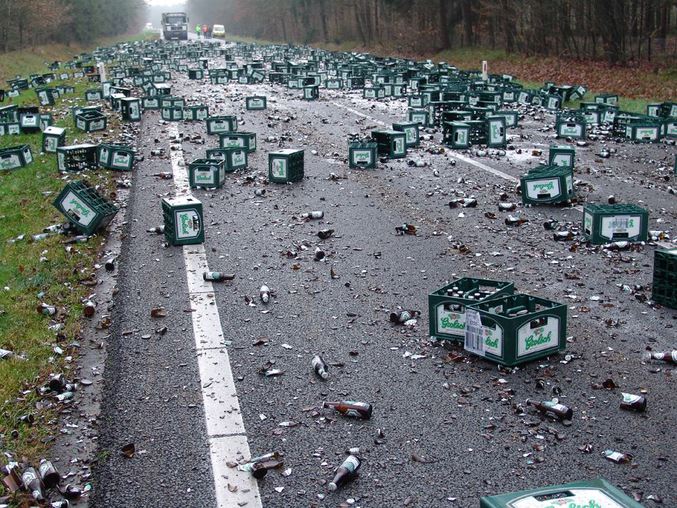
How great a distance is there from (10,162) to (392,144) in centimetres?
790

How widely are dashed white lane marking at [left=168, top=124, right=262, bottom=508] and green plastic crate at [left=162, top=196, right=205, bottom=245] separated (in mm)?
1085

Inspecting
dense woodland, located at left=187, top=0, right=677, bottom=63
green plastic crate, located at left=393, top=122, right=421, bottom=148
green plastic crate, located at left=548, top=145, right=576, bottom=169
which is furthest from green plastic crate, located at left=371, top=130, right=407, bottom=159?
dense woodland, located at left=187, top=0, right=677, bottom=63

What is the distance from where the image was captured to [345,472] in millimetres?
4863

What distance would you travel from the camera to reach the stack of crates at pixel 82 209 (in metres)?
11.0

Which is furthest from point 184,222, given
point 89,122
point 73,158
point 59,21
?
point 59,21

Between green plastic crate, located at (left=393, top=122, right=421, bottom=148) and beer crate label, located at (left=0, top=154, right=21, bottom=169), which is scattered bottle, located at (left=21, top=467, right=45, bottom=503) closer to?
beer crate label, located at (left=0, top=154, right=21, bottom=169)

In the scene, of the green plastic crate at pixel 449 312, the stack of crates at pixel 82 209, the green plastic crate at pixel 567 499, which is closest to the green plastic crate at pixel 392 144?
the stack of crates at pixel 82 209

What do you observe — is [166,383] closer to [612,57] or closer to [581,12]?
[612,57]

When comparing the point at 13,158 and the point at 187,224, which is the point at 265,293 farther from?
the point at 13,158

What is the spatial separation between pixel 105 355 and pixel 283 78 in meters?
35.6

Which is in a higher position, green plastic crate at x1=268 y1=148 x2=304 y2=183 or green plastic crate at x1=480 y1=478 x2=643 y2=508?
green plastic crate at x1=480 y1=478 x2=643 y2=508

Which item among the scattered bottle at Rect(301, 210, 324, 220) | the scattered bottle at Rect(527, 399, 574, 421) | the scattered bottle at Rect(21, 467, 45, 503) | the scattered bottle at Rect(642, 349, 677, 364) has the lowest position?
the scattered bottle at Rect(301, 210, 324, 220)

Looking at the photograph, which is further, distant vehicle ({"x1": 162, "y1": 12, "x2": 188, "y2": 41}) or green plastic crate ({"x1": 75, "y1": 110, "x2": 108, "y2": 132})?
distant vehicle ({"x1": 162, "y1": 12, "x2": 188, "y2": 41})

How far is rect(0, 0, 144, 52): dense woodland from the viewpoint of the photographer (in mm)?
70812
